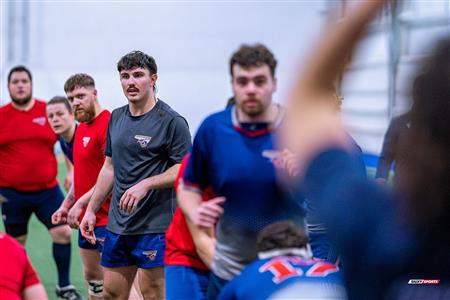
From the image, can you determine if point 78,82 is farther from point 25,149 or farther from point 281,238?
point 281,238

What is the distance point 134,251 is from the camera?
4.11m

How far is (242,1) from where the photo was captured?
762 centimetres

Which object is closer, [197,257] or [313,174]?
[313,174]

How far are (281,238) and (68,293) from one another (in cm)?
323

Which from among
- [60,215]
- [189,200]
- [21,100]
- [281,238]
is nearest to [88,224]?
[60,215]

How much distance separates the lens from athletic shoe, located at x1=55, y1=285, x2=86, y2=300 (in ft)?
17.5

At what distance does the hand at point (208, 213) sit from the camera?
2615mm

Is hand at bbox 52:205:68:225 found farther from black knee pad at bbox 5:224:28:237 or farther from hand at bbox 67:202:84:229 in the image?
black knee pad at bbox 5:224:28:237

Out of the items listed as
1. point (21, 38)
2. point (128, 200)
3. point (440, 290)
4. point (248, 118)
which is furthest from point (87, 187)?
point (21, 38)

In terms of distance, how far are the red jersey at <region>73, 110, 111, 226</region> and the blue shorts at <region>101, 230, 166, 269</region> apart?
32cm

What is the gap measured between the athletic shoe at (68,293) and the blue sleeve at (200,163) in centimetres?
283

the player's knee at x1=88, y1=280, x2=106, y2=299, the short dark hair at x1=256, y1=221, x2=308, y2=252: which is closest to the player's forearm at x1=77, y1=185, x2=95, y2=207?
the player's knee at x1=88, y1=280, x2=106, y2=299

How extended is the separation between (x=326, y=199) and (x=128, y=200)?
9.13 ft

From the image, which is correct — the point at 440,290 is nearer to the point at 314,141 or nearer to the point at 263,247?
the point at 314,141
